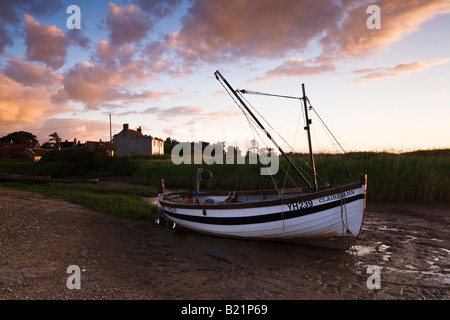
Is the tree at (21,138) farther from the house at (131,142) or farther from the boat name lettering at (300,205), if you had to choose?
the boat name lettering at (300,205)

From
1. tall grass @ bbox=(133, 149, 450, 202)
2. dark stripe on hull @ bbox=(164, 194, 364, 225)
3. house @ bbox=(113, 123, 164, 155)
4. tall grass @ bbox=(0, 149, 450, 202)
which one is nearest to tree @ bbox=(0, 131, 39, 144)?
house @ bbox=(113, 123, 164, 155)

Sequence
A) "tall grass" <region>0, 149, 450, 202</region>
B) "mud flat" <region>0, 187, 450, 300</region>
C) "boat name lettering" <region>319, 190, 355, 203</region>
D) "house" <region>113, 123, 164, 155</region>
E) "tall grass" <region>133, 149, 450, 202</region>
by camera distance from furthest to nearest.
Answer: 1. "house" <region>113, 123, 164, 155</region>
2. "tall grass" <region>0, 149, 450, 202</region>
3. "tall grass" <region>133, 149, 450, 202</region>
4. "boat name lettering" <region>319, 190, 355, 203</region>
5. "mud flat" <region>0, 187, 450, 300</region>

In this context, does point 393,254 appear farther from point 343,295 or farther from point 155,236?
point 155,236

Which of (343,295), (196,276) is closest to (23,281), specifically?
(196,276)

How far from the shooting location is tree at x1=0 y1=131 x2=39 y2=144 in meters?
107

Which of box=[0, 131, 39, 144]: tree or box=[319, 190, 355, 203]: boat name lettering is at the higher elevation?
box=[0, 131, 39, 144]: tree

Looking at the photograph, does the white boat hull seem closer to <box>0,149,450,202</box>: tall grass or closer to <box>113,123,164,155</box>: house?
<box>0,149,450,202</box>: tall grass

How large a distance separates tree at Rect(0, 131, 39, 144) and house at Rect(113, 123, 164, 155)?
65.2 m

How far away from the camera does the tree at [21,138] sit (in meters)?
107

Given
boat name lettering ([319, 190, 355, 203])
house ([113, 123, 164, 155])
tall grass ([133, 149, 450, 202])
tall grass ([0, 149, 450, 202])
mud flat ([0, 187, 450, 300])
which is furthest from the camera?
house ([113, 123, 164, 155])

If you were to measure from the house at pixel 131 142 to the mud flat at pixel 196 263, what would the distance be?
4716 cm

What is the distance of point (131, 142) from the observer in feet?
200

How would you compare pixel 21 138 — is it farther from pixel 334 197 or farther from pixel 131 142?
pixel 334 197

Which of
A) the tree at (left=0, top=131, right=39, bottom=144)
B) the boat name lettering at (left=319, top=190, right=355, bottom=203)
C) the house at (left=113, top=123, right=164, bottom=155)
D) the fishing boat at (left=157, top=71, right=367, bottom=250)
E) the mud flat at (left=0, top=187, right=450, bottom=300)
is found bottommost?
the mud flat at (left=0, top=187, right=450, bottom=300)
